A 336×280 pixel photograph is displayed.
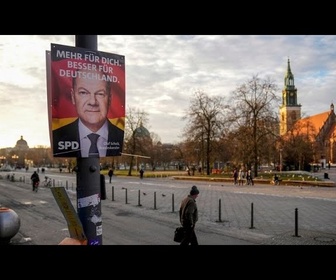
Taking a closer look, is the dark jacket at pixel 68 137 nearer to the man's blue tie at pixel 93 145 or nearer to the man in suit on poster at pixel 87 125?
the man in suit on poster at pixel 87 125

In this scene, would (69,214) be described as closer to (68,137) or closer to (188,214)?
(68,137)

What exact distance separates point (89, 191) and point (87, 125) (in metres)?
1.09

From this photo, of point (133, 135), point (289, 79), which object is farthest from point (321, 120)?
point (133, 135)

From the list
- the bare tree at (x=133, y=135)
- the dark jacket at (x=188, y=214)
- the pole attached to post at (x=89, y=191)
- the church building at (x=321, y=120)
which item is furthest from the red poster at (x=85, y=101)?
the church building at (x=321, y=120)

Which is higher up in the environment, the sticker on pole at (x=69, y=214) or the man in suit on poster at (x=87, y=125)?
the man in suit on poster at (x=87, y=125)

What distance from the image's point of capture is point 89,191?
576cm

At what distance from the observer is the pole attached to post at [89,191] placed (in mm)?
5695

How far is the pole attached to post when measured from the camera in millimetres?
5695

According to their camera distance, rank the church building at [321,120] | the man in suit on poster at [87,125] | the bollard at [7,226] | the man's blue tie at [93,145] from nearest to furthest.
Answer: the man in suit on poster at [87,125] → the man's blue tie at [93,145] → the bollard at [7,226] → the church building at [321,120]

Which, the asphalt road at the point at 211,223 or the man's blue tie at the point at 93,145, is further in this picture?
the asphalt road at the point at 211,223
